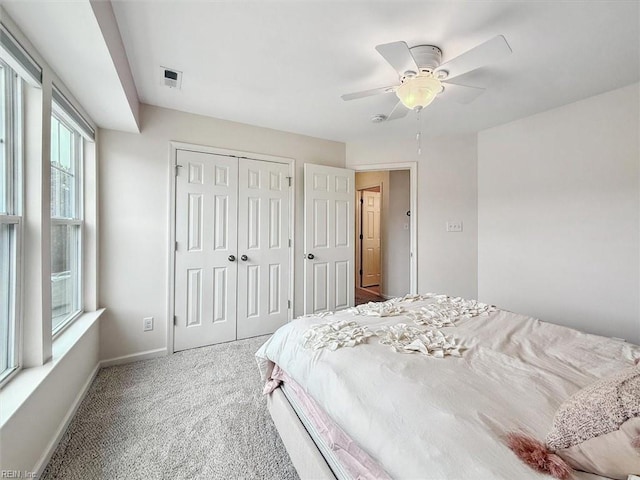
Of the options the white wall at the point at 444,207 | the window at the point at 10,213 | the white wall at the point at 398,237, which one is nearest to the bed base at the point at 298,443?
the window at the point at 10,213

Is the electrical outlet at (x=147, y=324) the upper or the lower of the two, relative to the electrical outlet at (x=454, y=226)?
lower

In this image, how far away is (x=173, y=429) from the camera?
157 cm

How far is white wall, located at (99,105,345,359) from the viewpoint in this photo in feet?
7.62

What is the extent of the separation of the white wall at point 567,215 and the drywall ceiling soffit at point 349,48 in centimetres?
29

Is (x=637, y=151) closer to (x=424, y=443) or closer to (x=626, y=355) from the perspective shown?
(x=626, y=355)

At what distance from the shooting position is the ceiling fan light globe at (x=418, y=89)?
170 centimetres

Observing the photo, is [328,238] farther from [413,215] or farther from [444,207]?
[444,207]

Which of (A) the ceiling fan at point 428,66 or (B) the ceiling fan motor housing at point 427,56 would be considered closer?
(A) the ceiling fan at point 428,66

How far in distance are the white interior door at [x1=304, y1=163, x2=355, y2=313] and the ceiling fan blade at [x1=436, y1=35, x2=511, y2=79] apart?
182 centimetres

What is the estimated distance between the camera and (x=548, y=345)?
1293mm

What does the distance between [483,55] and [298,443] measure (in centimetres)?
214

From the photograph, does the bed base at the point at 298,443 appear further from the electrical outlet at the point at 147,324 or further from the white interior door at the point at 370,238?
the white interior door at the point at 370,238

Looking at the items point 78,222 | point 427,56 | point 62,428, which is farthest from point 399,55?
point 62,428

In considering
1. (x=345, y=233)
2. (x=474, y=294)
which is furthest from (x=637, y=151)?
(x=345, y=233)
